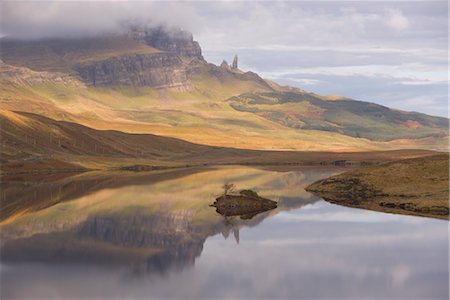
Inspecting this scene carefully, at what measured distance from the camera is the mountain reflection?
6231cm

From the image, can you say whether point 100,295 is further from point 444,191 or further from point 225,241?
point 444,191

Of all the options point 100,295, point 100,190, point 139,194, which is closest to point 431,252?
point 100,295

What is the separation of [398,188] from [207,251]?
163 feet

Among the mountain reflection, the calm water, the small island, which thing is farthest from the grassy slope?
the small island

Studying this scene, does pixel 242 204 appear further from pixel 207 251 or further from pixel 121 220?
pixel 207 251

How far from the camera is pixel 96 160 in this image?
7721 inches

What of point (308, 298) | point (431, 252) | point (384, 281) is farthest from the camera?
point (431, 252)

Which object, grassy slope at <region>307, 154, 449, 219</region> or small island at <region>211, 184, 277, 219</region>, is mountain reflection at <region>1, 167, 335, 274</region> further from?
grassy slope at <region>307, 154, 449, 219</region>

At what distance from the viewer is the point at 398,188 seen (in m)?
105

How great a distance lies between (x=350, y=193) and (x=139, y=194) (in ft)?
116

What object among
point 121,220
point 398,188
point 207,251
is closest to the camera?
point 207,251

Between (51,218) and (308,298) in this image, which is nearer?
(308,298)

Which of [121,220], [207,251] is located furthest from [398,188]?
[207,251]

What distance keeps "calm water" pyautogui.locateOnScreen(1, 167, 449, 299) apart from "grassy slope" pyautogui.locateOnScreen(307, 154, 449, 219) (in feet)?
16.3
